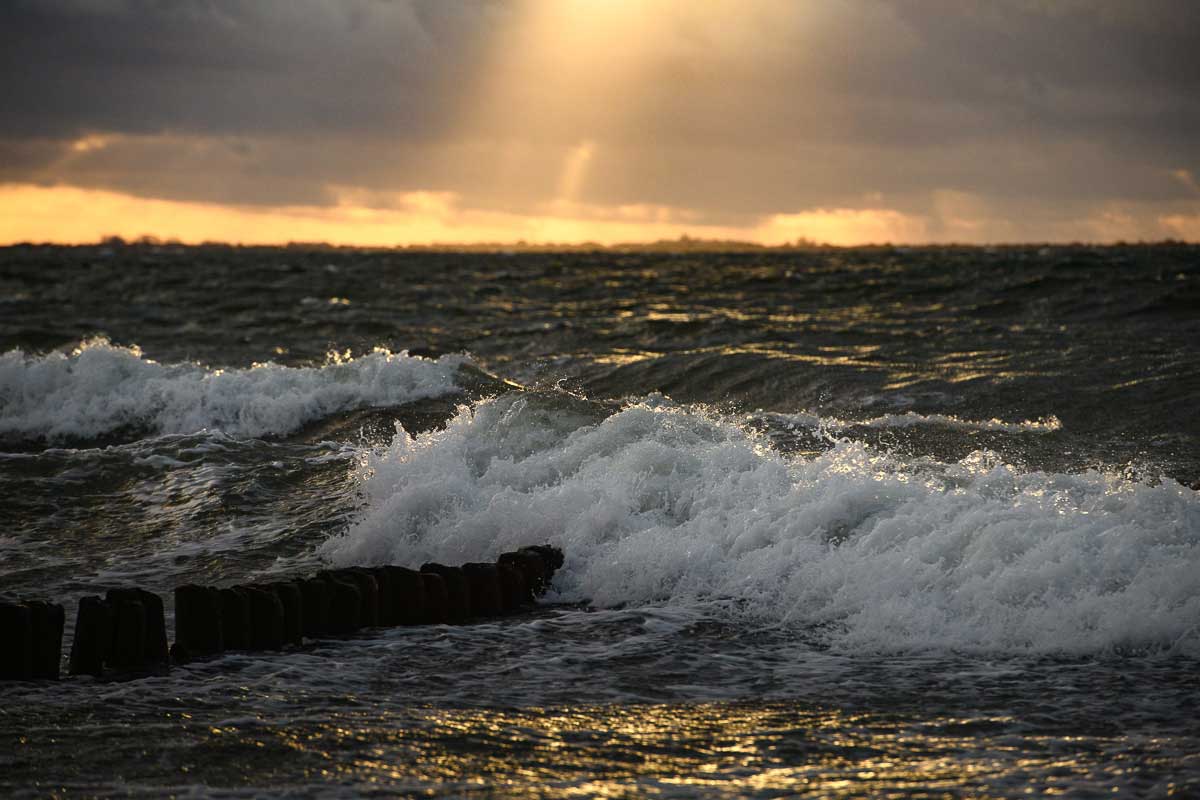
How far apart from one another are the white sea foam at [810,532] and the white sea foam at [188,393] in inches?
230

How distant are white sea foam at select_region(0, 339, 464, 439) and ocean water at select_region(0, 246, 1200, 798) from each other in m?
0.06

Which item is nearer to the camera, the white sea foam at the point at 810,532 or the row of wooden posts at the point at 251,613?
the row of wooden posts at the point at 251,613

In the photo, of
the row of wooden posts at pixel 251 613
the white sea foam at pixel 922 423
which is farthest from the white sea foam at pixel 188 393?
the row of wooden posts at pixel 251 613

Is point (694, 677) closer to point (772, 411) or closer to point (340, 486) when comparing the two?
point (340, 486)

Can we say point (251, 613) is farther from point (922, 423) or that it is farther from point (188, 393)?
point (188, 393)

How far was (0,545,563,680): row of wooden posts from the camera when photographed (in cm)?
654

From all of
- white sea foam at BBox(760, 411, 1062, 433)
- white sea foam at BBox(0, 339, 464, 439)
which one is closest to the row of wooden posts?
white sea foam at BBox(760, 411, 1062, 433)

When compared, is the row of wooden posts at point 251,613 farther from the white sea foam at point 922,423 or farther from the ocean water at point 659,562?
the white sea foam at point 922,423

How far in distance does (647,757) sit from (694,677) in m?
1.27

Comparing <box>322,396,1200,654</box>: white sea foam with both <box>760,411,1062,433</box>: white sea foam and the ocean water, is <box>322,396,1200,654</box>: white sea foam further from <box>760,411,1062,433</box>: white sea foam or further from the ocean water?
<box>760,411,1062,433</box>: white sea foam

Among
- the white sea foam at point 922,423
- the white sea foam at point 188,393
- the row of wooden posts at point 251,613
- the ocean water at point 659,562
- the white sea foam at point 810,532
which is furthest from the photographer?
the white sea foam at point 188,393

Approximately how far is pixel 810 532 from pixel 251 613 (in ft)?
12.3

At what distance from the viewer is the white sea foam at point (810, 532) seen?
693cm

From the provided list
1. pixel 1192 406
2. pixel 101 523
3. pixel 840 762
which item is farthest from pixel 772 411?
pixel 840 762
